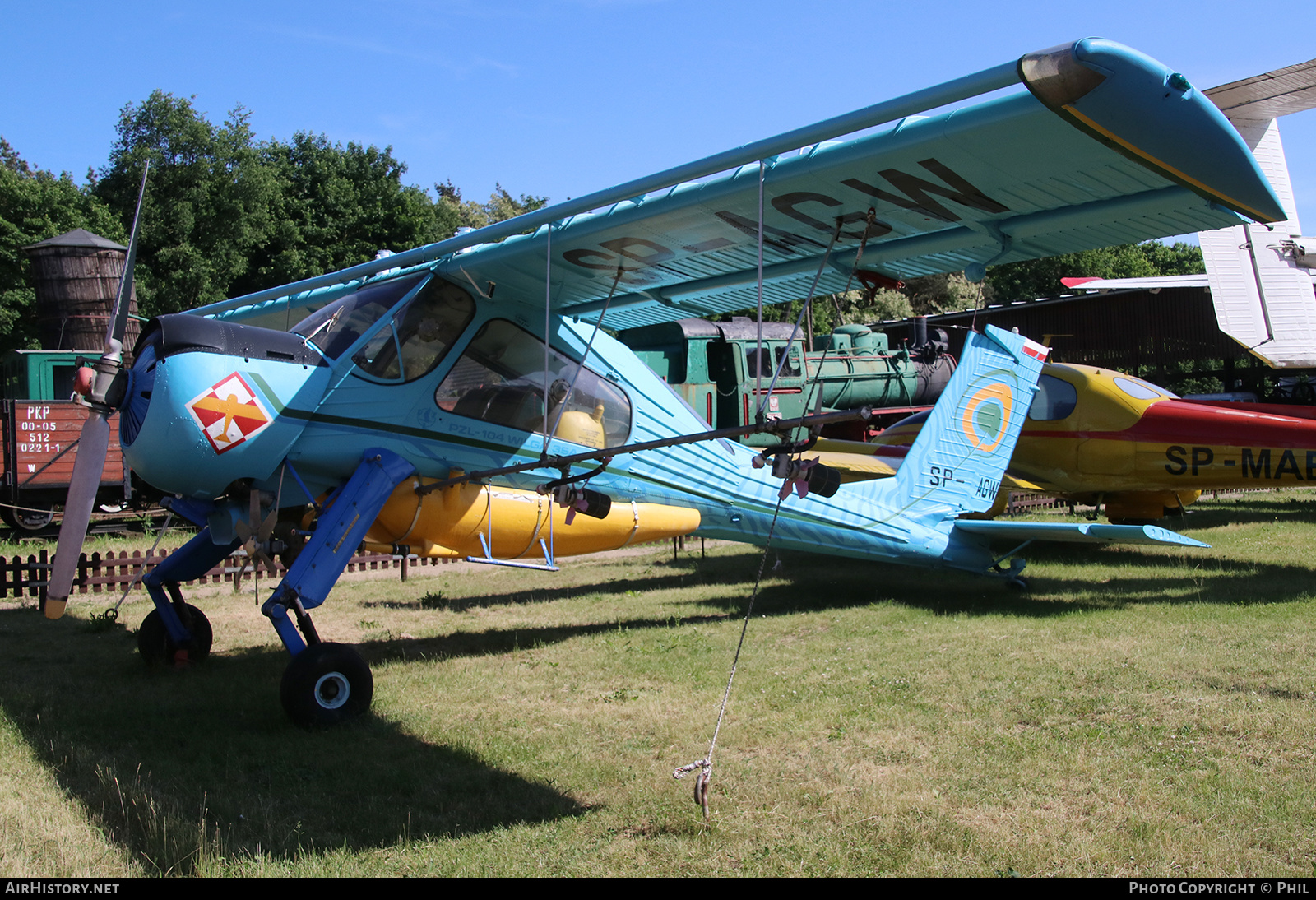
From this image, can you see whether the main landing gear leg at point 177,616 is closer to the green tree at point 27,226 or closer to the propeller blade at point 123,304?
the propeller blade at point 123,304

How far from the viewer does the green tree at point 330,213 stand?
32406 mm

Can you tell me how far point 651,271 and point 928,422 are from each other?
4473 millimetres

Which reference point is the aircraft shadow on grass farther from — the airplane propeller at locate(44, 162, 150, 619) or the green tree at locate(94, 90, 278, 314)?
the green tree at locate(94, 90, 278, 314)

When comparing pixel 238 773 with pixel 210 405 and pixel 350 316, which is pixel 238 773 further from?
pixel 350 316

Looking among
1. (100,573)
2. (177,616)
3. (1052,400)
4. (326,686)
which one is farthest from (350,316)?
(1052,400)

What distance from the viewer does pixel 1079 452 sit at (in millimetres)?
11250

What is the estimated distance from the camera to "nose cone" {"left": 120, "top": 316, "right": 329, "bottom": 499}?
5.32 m

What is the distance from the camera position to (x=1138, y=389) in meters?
11.2

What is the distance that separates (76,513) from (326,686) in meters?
1.99

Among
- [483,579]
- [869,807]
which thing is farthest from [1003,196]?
[483,579]

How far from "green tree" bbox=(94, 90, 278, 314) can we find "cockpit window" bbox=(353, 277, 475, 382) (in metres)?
26.1

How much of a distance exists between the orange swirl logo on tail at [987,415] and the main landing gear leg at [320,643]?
6783 millimetres

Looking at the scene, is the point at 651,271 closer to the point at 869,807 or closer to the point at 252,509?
the point at 252,509

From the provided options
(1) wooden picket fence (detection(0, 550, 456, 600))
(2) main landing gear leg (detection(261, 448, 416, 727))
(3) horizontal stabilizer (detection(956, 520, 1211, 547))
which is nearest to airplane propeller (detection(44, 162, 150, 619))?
(2) main landing gear leg (detection(261, 448, 416, 727))
